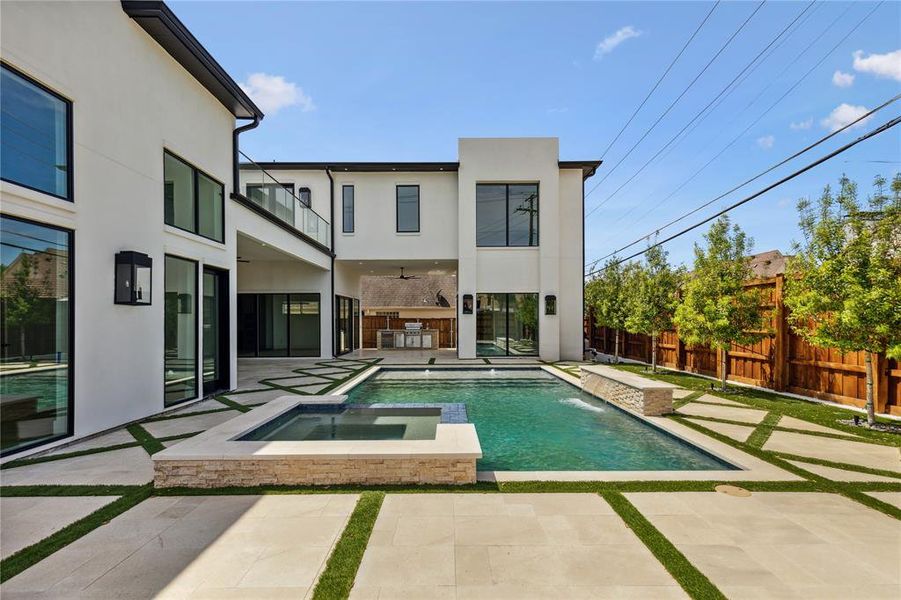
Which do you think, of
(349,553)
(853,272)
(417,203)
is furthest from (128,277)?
(417,203)

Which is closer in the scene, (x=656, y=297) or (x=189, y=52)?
(x=189, y=52)

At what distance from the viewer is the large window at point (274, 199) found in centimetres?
1064

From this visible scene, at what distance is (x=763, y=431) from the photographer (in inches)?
242

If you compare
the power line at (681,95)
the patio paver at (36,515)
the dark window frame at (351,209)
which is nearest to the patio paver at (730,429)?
the patio paver at (36,515)

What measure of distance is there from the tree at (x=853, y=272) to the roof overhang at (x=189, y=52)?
10.9 meters

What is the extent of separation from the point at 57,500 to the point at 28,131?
4252 millimetres

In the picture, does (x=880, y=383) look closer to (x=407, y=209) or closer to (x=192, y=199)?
(x=192, y=199)

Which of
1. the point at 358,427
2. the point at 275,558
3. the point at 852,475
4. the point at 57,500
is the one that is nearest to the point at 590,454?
the point at 852,475

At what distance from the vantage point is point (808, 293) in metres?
6.89

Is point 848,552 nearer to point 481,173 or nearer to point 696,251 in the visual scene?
point 696,251

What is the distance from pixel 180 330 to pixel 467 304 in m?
9.86

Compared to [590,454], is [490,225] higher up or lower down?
higher up

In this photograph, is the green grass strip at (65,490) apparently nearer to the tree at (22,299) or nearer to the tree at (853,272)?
the tree at (22,299)

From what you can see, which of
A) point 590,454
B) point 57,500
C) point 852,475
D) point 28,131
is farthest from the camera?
point 590,454
